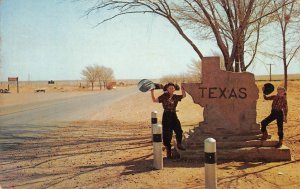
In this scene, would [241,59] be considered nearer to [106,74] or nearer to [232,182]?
[232,182]

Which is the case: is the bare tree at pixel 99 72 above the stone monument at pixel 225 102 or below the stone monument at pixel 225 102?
above

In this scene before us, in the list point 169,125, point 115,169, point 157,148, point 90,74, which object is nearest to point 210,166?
point 157,148

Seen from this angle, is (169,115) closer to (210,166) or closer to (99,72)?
(210,166)

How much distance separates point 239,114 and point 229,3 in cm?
473

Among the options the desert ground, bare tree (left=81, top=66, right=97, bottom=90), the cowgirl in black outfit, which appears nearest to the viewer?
the desert ground

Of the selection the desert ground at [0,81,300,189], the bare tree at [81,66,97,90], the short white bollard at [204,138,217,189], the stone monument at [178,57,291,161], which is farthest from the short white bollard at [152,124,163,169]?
the bare tree at [81,66,97,90]

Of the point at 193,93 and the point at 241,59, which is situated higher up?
the point at 241,59

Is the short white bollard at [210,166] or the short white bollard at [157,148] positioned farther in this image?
the short white bollard at [157,148]

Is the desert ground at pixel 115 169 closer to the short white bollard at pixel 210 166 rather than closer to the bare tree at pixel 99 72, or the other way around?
the short white bollard at pixel 210 166

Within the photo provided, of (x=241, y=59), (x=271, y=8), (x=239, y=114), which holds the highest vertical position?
(x=271, y=8)

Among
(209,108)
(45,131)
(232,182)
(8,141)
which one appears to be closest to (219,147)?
(209,108)

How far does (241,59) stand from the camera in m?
14.1

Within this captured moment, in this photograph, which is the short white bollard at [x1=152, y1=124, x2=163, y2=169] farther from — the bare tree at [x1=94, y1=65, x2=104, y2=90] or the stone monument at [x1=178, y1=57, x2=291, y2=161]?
the bare tree at [x1=94, y1=65, x2=104, y2=90]

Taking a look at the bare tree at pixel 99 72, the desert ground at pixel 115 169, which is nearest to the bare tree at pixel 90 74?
the bare tree at pixel 99 72
